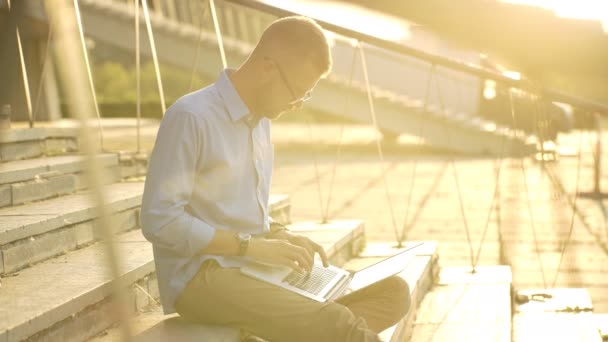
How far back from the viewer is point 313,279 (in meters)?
2.80

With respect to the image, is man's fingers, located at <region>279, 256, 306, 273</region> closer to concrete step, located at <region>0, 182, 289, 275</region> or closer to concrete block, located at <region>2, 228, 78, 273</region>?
concrete step, located at <region>0, 182, 289, 275</region>

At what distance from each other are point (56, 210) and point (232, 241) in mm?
1378

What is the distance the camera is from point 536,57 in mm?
687

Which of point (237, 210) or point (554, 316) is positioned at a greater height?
point (237, 210)

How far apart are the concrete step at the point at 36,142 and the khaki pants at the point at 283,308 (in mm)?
2072

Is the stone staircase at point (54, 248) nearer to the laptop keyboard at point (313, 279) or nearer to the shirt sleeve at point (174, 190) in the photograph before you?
the shirt sleeve at point (174, 190)

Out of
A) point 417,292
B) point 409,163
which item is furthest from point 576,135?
point 417,292

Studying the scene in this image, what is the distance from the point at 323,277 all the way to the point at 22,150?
8.16 feet

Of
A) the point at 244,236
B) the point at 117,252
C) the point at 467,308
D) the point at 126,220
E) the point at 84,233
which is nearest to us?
the point at 117,252

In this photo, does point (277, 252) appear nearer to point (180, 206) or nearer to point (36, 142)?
point (180, 206)

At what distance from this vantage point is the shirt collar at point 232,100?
269 centimetres

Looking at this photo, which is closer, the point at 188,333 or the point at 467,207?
the point at 188,333

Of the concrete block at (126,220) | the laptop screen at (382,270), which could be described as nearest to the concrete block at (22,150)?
the concrete block at (126,220)

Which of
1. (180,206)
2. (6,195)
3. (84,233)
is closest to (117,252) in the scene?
(180,206)
